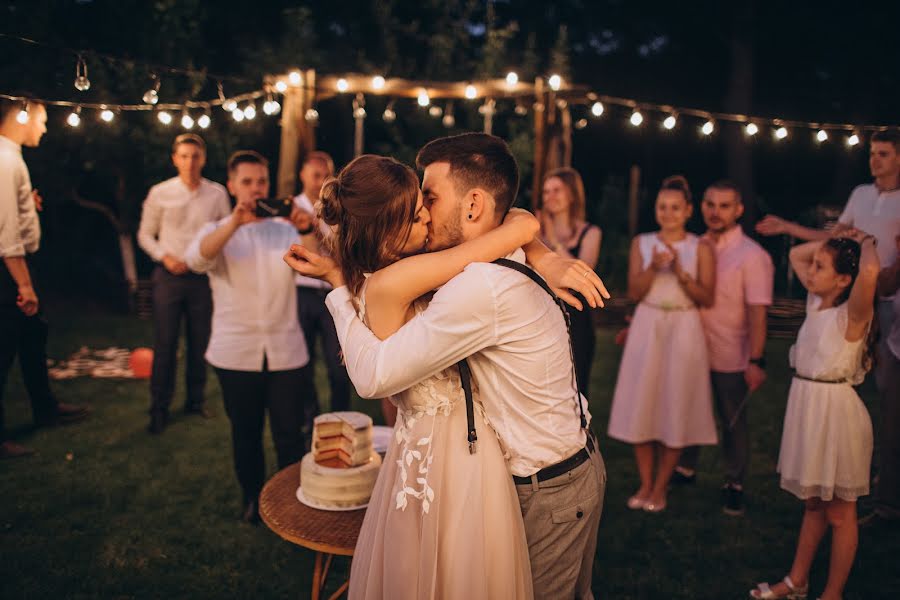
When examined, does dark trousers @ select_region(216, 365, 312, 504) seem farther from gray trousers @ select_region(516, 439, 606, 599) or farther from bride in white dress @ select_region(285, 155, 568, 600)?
gray trousers @ select_region(516, 439, 606, 599)

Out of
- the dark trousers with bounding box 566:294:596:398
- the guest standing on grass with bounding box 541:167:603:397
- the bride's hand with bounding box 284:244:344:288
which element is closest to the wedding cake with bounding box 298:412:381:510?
the bride's hand with bounding box 284:244:344:288

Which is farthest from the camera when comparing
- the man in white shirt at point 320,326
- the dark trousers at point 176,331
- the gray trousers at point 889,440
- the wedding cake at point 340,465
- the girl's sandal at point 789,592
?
the dark trousers at point 176,331

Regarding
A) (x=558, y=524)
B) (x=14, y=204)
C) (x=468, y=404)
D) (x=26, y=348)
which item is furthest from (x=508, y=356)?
(x=26, y=348)

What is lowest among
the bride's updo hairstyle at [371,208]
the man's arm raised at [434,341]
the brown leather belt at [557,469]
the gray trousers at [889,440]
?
the gray trousers at [889,440]

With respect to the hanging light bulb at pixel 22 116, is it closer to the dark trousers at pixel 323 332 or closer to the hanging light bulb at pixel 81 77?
the hanging light bulb at pixel 81 77

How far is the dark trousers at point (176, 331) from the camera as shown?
5.54 metres

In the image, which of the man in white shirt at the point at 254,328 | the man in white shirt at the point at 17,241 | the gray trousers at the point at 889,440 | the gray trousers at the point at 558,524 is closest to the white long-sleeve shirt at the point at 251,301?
the man in white shirt at the point at 254,328

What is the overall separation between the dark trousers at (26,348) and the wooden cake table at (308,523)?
9.55 feet

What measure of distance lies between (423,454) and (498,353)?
34 cm

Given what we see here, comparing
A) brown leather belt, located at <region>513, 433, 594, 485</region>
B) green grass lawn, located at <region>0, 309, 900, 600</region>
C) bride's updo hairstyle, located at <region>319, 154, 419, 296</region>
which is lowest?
green grass lawn, located at <region>0, 309, 900, 600</region>

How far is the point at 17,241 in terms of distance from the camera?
4559 millimetres

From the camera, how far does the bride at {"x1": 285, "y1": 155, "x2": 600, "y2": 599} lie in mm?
1804

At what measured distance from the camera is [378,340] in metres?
1.80

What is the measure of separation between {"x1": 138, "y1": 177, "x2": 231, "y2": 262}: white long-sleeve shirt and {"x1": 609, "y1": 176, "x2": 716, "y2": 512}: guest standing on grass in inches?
143
